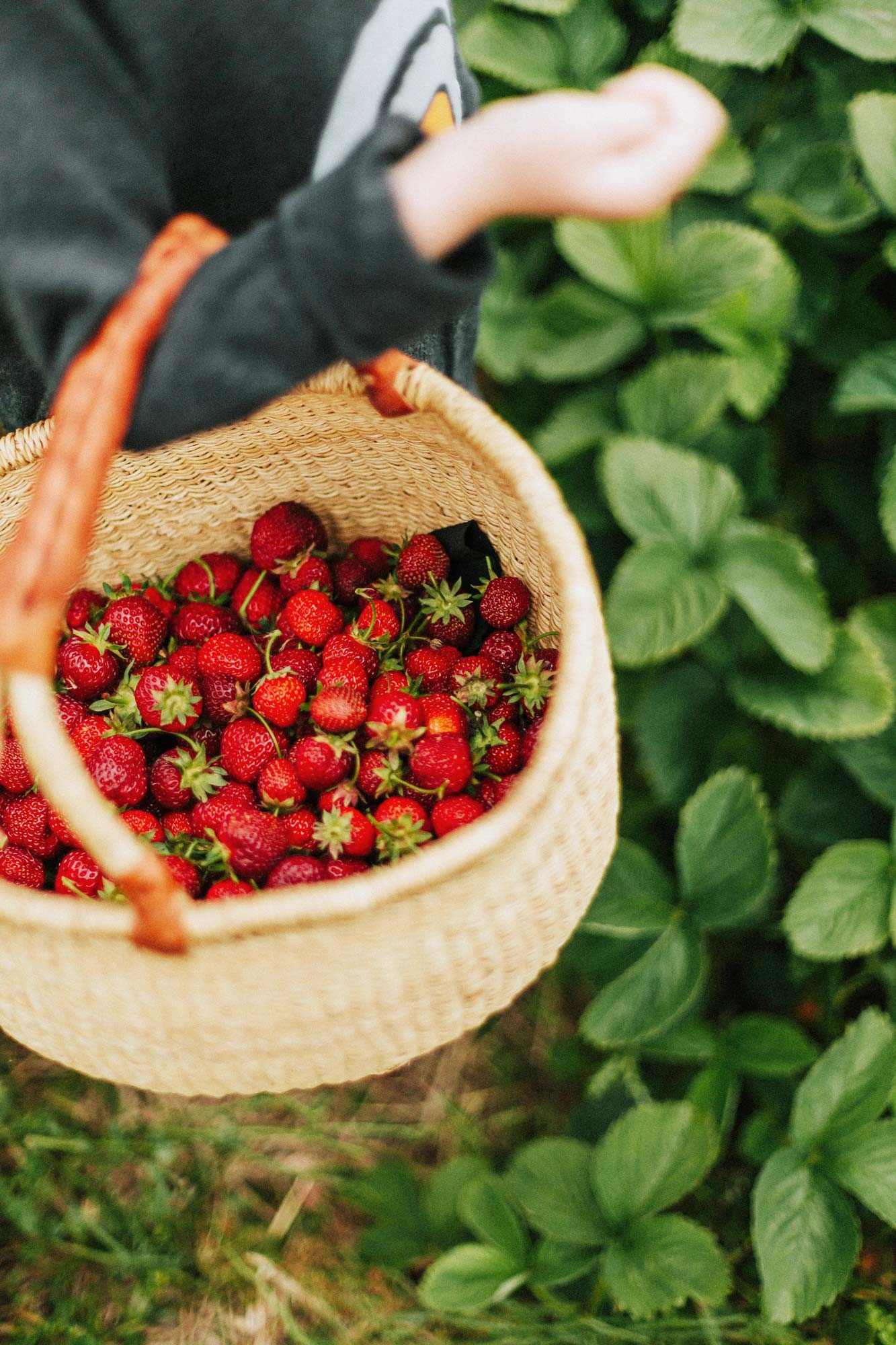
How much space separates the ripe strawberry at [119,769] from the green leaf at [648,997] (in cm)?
50

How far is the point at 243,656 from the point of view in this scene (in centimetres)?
82

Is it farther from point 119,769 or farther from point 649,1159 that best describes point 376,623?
point 649,1159

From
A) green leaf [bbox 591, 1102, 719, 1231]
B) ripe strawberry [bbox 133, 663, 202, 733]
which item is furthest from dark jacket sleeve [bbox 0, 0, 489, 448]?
green leaf [bbox 591, 1102, 719, 1231]

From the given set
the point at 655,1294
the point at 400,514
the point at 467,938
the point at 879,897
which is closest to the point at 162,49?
the point at 400,514

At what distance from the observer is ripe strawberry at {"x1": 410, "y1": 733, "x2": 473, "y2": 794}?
733mm

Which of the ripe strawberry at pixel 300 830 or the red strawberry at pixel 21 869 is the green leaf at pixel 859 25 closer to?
the ripe strawberry at pixel 300 830

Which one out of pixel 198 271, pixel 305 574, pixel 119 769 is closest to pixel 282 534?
pixel 305 574

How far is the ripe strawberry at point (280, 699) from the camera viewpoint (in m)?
0.79

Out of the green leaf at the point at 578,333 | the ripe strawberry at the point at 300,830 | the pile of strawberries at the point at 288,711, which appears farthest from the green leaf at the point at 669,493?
the ripe strawberry at the point at 300,830

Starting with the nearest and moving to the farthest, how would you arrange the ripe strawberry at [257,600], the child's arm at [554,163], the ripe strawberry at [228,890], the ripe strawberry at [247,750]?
the child's arm at [554,163], the ripe strawberry at [228,890], the ripe strawberry at [247,750], the ripe strawberry at [257,600]

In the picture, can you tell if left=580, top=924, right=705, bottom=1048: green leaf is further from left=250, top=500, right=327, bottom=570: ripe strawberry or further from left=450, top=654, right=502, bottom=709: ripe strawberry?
left=250, top=500, right=327, bottom=570: ripe strawberry

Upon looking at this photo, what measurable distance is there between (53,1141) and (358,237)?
3.40 ft

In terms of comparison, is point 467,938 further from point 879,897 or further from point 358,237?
point 879,897

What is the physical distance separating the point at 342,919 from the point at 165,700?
13.3 inches
